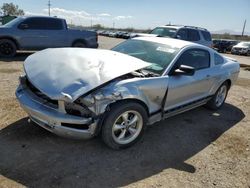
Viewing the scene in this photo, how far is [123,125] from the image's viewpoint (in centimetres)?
372

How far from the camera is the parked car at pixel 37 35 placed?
35.7 ft

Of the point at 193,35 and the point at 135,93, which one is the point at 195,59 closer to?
the point at 135,93

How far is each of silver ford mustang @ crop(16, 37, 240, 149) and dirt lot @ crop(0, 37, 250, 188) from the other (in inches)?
14.5

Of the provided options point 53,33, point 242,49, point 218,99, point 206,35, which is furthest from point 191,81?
point 242,49

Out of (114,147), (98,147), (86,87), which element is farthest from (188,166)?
(86,87)

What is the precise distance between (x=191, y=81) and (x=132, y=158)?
6.18 feet

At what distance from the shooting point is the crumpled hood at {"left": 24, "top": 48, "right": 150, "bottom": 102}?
3226 millimetres

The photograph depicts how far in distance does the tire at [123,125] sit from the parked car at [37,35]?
8919 mm

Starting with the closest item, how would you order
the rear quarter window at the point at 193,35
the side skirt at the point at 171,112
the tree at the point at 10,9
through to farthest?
1. the side skirt at the point at 171,112
2. the rear quarter window at the point at 193,35
3. the tree at the point at 10,9

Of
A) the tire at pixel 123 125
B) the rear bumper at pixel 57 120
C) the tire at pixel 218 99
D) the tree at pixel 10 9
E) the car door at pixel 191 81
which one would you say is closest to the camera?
the rear bumper at pixel 57 120

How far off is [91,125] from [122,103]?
0.52 meters

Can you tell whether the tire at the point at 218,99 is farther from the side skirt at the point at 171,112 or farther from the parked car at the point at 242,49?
the parked car at the point at 242,49

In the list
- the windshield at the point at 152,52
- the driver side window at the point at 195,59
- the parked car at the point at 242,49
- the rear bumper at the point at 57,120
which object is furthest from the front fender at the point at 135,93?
the parked car at the point at 242,49

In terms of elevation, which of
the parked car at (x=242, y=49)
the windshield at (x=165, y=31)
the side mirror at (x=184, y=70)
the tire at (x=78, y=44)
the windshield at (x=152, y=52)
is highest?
the windshield at (x=165, y=31)
